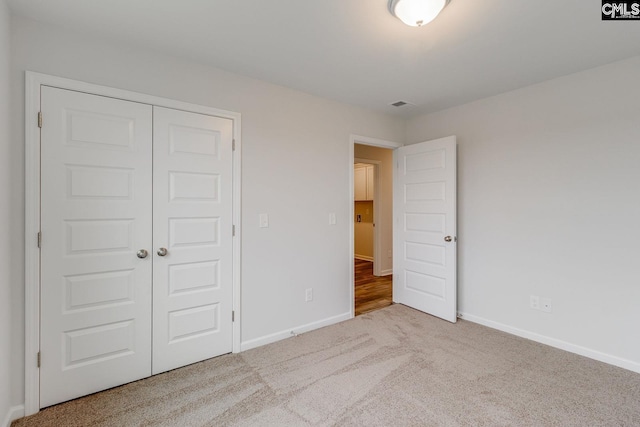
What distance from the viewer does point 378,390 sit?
1974 mm

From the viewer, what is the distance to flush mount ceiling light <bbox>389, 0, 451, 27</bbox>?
1.53 meters

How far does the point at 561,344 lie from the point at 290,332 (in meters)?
2.43

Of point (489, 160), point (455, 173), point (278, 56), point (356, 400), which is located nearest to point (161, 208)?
point (278, 56)

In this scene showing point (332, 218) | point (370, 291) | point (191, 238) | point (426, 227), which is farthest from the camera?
point (370, 291)

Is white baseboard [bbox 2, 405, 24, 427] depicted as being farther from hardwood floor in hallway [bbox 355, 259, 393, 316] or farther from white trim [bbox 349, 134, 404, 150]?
white trim [bbox 349, 134, 404, 150]

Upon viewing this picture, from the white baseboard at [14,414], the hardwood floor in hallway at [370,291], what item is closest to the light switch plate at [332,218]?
the hardwood floor in hallway at [370,291]

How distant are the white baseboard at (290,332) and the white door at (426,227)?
3.08ft

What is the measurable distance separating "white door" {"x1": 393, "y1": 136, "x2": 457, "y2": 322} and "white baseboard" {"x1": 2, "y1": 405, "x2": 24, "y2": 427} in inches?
136

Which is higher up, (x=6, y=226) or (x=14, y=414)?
(x=6, y=226)

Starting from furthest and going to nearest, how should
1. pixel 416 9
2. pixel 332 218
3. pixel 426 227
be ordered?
pixel 426 227
pixel 332 218
pixel 416 9

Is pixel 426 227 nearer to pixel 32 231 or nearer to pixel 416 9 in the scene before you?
pixel 416 9

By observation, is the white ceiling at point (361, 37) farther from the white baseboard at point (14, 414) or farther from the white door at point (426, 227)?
the white baseboard at point (14, 414)

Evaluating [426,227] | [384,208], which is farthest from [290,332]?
[384,208]

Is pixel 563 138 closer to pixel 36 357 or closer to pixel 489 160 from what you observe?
pixel 489 160
